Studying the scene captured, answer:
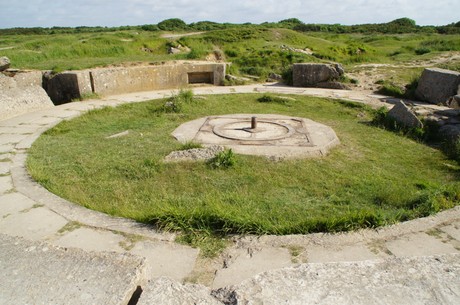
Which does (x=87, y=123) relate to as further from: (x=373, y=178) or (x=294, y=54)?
(x=294, y=54)

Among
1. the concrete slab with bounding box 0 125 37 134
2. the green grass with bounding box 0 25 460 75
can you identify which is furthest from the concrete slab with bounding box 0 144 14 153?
the green grass with bounding box 0 25 460 75

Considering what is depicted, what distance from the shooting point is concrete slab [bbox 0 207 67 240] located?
3188mm

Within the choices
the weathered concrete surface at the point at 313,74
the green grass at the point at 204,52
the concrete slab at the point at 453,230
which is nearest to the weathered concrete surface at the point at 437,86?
the weathered concrete surface at the point at 313,74

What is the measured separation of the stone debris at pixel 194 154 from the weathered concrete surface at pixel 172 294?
3185mm

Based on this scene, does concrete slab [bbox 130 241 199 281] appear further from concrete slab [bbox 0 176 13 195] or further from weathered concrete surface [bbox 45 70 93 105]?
weathered concrete surface [bbox 45 70 93 105]

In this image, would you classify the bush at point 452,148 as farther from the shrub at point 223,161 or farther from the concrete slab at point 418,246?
the shrub at point 223,161

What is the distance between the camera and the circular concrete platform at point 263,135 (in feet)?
18.4

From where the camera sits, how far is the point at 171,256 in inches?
113

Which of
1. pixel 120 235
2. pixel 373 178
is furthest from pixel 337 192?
pixel 120 235

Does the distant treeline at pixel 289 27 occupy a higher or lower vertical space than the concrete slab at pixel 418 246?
higher

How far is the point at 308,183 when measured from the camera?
4.52 m

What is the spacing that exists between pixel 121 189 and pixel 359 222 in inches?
101

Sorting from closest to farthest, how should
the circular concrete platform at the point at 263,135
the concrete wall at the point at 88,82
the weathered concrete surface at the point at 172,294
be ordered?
the weathered concrete surface at the point at 172,294, the circular concrete platform at the point at 263,135, the concrete wall at the point at 88,82

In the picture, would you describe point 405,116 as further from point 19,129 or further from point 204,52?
point 204,52
